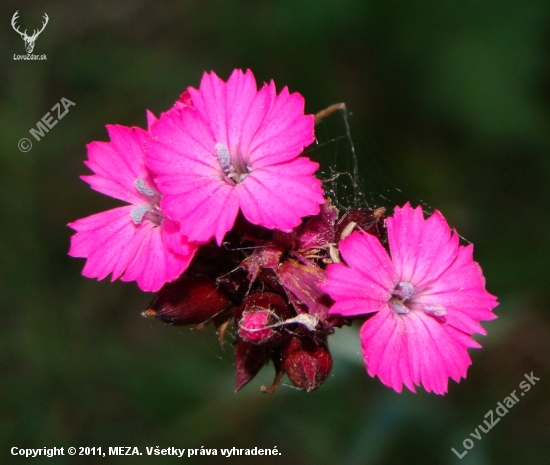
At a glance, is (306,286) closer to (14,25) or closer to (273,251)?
(273,251)

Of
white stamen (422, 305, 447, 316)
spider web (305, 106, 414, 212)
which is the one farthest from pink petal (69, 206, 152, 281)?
spider web (305, 106, 414, 212)

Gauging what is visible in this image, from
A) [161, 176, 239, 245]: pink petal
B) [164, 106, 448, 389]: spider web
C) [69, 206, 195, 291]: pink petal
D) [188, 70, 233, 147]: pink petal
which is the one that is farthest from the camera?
[164, 106, 448, 389]: spider web

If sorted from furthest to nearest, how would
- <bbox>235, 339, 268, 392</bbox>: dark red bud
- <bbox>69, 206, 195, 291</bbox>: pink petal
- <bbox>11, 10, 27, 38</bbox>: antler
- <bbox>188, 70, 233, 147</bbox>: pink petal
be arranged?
<bbox>11, 10, 27, 38</bbox>: antler, <bbox>235, 339, 268, 392</bbox>: dark red bud, <bbox>188, 70, 233, 147</bbox>: pink petal, <bbox>69, 206, 195, 291</bbox>: pink petal

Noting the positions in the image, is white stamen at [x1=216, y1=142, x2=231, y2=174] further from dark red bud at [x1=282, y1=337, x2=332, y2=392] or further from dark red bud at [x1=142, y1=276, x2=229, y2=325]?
dark red bud at [x1=282, y1=337, x2=332, y2=392]

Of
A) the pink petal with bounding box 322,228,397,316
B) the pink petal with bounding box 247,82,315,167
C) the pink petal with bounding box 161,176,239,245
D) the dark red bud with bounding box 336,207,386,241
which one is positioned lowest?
the pink petal with bounding box 322,228,397,316

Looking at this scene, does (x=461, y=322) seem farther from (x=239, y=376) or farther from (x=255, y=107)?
(x=255, y=107)

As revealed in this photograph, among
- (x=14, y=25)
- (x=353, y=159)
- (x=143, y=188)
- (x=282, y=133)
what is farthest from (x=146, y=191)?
(x=14, y=25)

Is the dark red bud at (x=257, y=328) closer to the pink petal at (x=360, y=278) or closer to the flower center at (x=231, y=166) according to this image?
the pink petal at (x=360, y=278)
